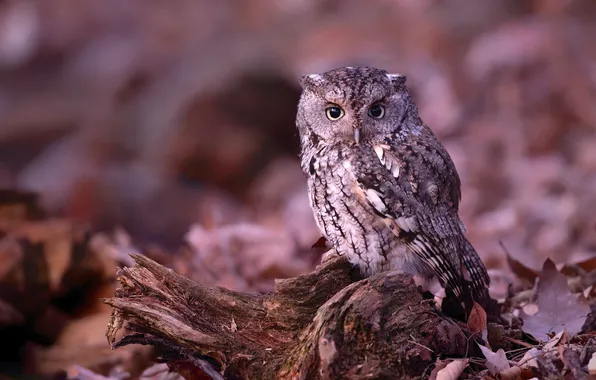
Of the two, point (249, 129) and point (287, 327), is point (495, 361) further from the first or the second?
point (249, 129)

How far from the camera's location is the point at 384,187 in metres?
2.75

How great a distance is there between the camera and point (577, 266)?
328 centimetres

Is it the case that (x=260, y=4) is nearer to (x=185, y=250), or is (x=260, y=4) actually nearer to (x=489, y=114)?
(x=489, y=114)

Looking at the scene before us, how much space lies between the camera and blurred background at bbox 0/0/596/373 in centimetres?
413

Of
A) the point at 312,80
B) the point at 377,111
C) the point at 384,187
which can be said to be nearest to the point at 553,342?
the point at 384,187

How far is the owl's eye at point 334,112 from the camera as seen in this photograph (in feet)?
9.47

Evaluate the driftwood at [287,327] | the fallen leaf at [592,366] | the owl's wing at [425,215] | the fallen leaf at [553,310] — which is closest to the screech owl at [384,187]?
the owl's wing at [425,215]

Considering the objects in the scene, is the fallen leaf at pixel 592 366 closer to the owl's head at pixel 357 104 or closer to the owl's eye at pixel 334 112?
the owl's head at pixel 357 104

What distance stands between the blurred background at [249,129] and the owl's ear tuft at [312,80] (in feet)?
3.97

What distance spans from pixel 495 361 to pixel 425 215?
641 millimetres

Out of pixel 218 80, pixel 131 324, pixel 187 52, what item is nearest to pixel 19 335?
pixel 131 324

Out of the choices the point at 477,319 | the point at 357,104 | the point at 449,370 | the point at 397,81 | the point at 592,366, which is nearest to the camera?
the point at 592,366

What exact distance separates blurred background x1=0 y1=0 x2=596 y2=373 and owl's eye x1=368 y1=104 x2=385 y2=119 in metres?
1.06

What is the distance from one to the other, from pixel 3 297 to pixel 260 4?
8.59 m
